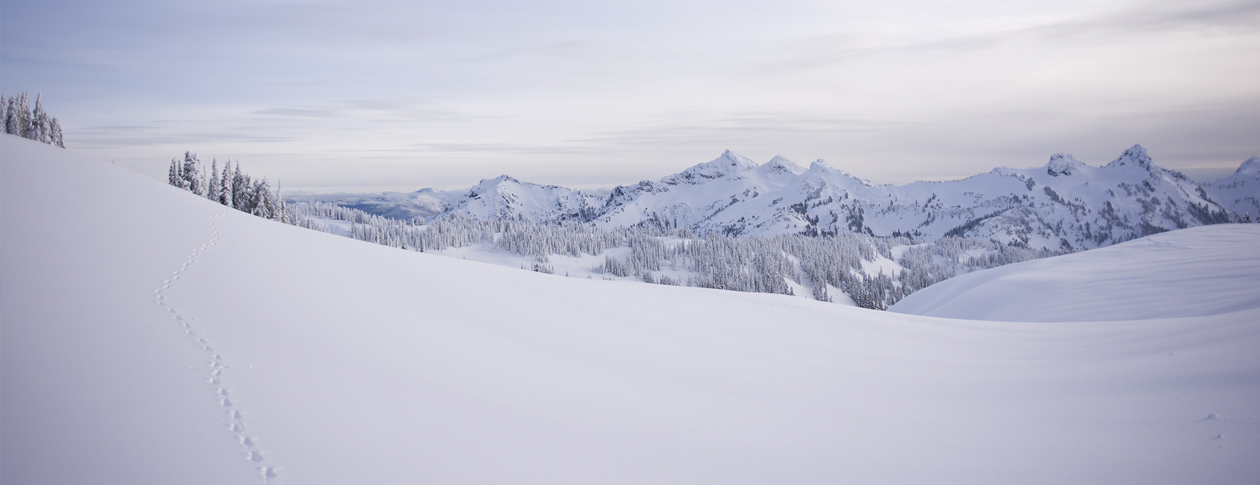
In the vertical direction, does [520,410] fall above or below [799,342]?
above

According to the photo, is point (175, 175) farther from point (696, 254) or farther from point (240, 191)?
point (696, 254)

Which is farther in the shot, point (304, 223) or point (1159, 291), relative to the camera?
point (304, 223)

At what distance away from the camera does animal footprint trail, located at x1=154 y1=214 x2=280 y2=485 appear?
5.42 metres

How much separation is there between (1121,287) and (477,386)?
141ft

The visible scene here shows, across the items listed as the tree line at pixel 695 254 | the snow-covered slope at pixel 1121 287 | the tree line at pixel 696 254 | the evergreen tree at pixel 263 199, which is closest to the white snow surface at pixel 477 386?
the snow-covered slope at pixel 1121 287

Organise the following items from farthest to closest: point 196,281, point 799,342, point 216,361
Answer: point 799,342, point 196,281, point 216,361

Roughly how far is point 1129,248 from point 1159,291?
121ft

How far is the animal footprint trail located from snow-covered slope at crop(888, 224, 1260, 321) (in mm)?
34333

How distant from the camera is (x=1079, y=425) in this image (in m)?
9.18

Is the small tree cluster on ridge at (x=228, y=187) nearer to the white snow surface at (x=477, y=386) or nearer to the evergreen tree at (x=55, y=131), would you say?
the evergreen tree at (x=55, y=131)

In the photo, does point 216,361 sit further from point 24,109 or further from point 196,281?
point 24,109

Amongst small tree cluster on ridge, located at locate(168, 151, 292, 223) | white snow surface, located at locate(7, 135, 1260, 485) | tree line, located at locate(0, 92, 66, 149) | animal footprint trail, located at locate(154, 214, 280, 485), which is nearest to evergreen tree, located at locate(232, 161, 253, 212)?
small tree cluster on ridge, located at locate(168, 151, 292, 223)

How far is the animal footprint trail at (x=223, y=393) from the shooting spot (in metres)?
5.42

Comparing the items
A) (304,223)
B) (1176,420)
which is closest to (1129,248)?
(1176,420)
